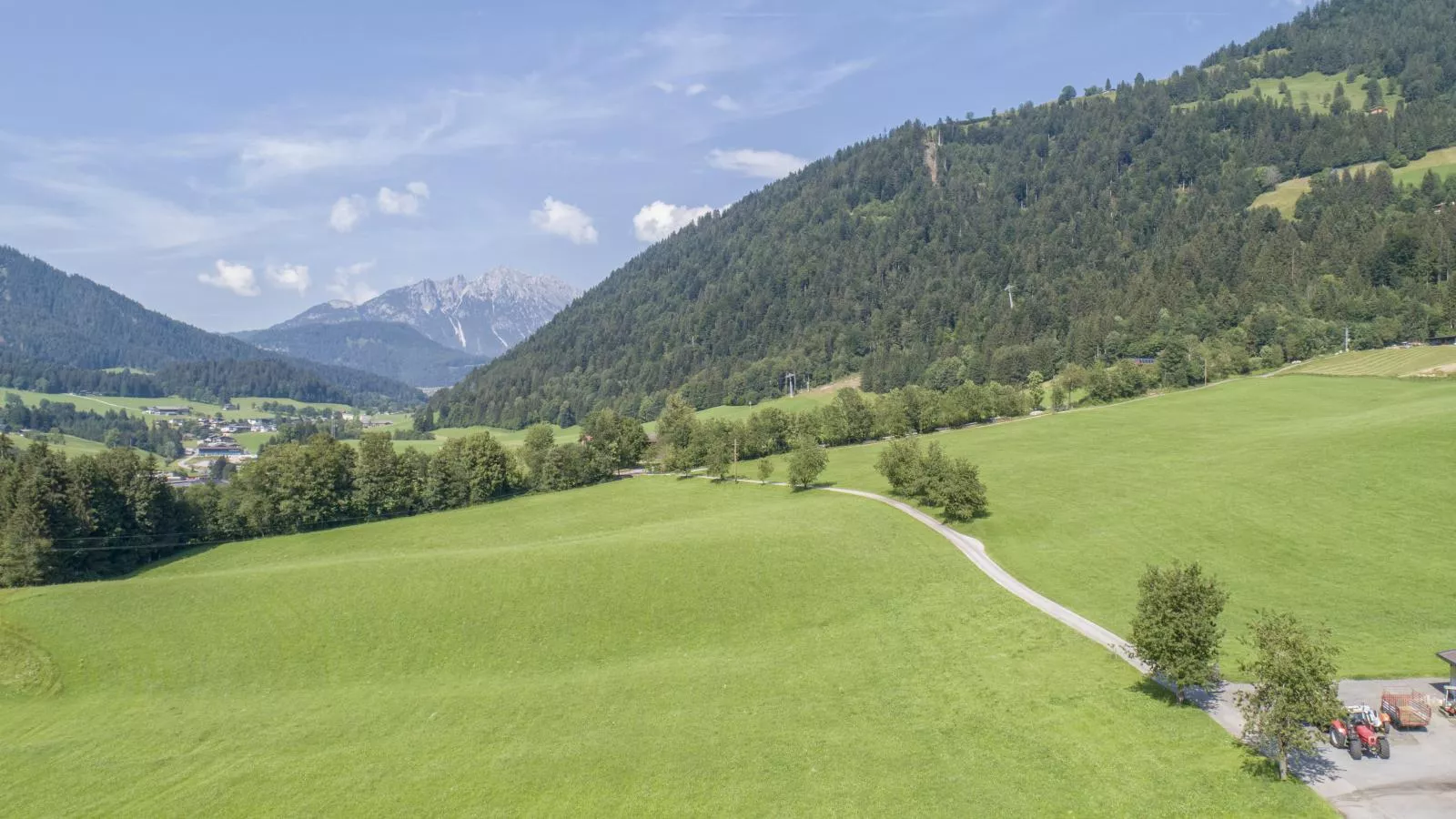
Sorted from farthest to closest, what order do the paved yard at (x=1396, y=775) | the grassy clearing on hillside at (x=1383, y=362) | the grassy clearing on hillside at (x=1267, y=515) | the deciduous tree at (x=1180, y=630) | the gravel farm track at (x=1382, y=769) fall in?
1. the grassy clearing on hillside at (x=1383, y=362)
2. the grassy clearing on hillside at (x=1267, y=515)
3. the deciduous tree at (x=1180, y=630)
4. the gravel farm track at (x=1382, y=769)
5. the paved yard at (x=1396, y=775)

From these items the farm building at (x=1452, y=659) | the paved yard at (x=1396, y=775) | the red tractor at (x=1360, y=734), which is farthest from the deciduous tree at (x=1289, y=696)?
the farm building at (x=1452, y=659)

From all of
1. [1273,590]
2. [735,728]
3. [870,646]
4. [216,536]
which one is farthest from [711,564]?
[216,536]

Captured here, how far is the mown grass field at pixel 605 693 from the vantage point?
116ft

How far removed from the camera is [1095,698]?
41562mm

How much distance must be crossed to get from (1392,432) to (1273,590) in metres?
44.1

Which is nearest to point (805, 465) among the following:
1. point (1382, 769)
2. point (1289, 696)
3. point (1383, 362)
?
point (1289, 696)

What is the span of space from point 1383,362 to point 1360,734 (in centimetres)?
14759

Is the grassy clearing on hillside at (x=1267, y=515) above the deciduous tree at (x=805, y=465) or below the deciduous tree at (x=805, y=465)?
below

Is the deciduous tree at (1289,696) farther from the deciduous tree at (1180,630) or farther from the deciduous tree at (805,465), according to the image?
the deciduous tree at (805,465)

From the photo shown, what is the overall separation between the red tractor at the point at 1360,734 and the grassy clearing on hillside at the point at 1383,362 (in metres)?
133

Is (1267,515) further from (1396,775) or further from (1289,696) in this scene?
(1289,696)

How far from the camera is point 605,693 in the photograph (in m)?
48.1

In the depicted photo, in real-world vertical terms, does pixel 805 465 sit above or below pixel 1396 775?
above

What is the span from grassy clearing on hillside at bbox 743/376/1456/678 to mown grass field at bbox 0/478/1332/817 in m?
11.8
